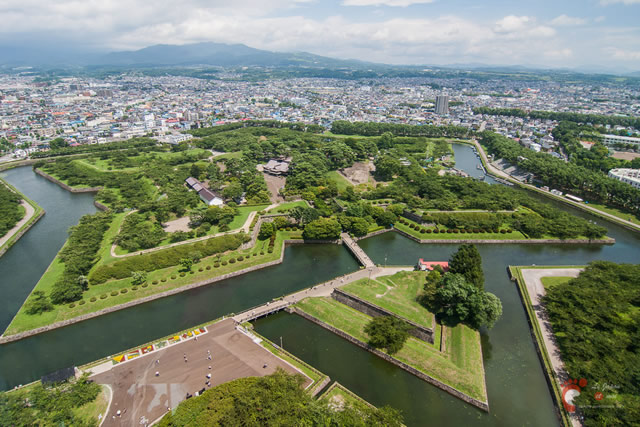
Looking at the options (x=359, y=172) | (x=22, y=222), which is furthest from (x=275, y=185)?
(x=22, y=222)

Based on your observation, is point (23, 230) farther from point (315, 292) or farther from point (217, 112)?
point (217, 112)

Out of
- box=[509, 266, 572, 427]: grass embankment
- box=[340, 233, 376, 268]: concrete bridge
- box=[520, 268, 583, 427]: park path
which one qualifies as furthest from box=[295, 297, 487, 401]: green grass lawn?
box=[340, 233, 376, 268]: concrete bridge

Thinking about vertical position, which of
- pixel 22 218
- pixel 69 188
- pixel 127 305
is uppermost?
pixel 127 305

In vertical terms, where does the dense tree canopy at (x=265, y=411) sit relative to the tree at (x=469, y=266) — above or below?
below

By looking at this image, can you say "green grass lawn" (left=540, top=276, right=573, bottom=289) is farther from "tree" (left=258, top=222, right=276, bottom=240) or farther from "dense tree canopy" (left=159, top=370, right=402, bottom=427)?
"tree" (left=258, top=222, right=276, bottom=240)

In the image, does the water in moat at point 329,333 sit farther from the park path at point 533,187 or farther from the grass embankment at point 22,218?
the park path at point 533,187

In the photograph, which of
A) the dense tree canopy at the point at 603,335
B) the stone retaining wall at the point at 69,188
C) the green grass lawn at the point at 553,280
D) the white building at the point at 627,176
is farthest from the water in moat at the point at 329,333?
the stone retaining wall at the point at 69,188
